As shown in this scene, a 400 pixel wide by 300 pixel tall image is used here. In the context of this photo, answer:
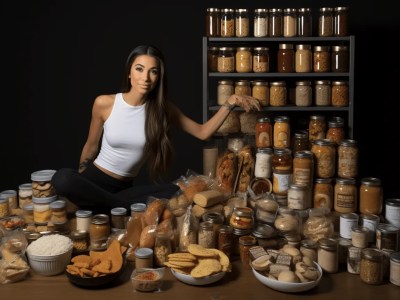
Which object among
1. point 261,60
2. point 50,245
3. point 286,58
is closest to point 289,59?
point 286,58

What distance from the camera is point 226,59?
344 centimetres

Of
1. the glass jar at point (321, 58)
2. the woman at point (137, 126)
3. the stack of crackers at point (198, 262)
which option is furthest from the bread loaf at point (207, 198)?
the glass jar at point (321, 58)

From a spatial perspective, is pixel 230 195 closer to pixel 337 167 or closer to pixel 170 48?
pixel 337 167

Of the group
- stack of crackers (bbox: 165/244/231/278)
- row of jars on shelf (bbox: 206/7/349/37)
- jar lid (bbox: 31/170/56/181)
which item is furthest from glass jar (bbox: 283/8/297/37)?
stack of crackers (bbox: 165/244/231/278)

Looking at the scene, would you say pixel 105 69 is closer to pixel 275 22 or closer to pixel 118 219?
pixel 275 22

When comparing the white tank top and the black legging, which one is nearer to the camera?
the black legging

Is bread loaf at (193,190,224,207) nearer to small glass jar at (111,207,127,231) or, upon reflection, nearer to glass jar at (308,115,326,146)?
small glass jar at (111,207,127,231)

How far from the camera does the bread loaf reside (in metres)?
2.22

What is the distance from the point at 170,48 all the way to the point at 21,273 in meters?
2.50

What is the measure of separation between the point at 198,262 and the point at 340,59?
187 centimetres

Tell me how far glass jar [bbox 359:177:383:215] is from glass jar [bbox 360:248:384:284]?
0.42 meters

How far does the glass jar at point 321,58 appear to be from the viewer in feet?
11.2

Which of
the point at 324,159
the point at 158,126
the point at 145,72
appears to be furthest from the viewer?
the point at 158,126

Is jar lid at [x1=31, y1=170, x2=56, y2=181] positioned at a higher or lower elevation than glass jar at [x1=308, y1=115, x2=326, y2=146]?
lower
